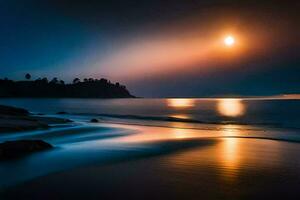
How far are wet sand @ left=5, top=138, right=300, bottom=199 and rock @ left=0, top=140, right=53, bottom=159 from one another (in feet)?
13.9

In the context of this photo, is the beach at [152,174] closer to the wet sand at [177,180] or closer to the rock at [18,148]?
the wet sand at [177,180]

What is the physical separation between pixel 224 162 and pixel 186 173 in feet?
9.67

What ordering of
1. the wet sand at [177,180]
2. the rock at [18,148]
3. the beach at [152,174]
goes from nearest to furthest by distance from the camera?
the wet sand at [177,180] → the beach at [152,174] → the rock at [18,148]

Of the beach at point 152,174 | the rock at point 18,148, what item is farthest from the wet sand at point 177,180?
the rock at point 18,148

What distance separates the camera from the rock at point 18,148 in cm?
1487

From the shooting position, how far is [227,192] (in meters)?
9.32

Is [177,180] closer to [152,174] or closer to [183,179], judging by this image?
[183,179]

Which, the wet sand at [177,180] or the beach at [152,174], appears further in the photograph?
the beach at [152,174]

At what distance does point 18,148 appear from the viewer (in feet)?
51.4

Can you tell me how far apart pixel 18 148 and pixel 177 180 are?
28.4 ft

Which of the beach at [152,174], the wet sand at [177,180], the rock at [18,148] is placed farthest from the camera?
the rock at [18,148]

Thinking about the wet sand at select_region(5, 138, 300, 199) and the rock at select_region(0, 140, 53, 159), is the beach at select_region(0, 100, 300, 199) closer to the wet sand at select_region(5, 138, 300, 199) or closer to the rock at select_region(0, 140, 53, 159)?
the wet sand at select_region(5, 138, 300, 199)

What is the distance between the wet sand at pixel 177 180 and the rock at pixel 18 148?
13.9 feet

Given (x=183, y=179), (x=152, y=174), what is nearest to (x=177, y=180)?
(x=183, y=179)
